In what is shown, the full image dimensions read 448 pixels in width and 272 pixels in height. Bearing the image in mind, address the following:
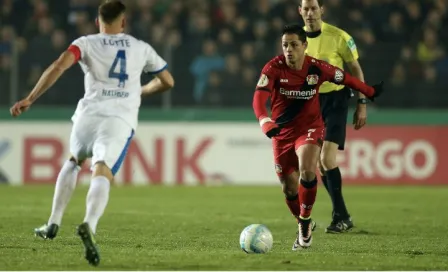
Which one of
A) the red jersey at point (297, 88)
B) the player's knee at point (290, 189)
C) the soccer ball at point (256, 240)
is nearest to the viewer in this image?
the soccer ball at point (256, 240)

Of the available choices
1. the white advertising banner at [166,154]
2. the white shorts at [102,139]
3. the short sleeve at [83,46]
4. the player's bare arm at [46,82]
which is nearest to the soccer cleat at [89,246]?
the white shorts at [102,139]

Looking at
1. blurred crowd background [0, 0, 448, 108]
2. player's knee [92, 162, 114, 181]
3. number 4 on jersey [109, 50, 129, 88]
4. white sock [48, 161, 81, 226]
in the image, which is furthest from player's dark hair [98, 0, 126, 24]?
blurred crowd background [0, 0, 448, 108]

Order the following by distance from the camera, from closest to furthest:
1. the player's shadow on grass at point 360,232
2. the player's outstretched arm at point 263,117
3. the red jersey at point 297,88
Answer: the player's outstretched arm at point 263,117 → the red jersey at point 297,88 → the player's shadow on grass at point 360,232

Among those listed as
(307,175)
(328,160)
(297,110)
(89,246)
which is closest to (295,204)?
(307,175)

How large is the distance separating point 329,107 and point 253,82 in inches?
302

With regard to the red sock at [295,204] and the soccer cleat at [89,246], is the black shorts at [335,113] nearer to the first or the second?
the red sock at [295,204]

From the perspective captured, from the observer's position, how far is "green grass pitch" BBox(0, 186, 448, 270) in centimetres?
817

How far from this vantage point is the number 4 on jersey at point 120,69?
8.35 meters

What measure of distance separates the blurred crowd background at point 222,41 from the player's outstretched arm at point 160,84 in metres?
10.1

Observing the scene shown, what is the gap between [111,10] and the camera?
27.2 ft

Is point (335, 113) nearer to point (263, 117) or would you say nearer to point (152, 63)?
point (263, 117)

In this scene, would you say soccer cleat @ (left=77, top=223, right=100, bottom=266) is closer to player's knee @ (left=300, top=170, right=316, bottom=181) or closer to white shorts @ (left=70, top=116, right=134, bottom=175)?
white shorts @ (left=70, top=116, right=134, bottom=175)

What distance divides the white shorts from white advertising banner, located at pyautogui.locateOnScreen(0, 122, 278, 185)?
11.0m

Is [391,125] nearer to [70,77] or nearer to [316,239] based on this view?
[70,77]
